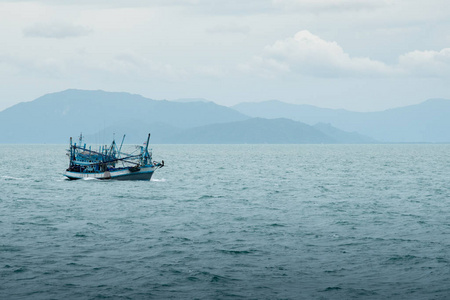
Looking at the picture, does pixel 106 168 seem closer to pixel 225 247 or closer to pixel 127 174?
pixel 127 174

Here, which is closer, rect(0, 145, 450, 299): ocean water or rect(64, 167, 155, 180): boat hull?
rect(0, 145, 450, 299): ocean water

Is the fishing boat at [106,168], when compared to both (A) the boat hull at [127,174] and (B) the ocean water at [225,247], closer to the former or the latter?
(A) the boat hull at [127,174]

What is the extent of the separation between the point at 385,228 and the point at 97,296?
26524 mm

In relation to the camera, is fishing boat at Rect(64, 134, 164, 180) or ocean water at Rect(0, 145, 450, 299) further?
fishing boat at Rect(64, 134, 164, 180)

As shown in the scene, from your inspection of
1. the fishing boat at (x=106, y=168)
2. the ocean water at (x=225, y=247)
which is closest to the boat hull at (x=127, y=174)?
the fishing boat at (x=106, y=168)

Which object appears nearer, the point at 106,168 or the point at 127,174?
the point at 127,174

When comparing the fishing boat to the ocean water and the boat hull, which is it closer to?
the boat hull

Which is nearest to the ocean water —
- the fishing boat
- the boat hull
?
the boat hull

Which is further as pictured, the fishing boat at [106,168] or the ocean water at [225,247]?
the fishing boat at [106,168]

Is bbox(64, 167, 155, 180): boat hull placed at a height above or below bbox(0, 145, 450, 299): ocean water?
above

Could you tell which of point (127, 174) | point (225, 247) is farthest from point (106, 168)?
point (225, 247)

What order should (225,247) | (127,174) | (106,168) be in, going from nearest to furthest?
(225,247)
(127,174)
(106,168)

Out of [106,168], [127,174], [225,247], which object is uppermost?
[106,168]

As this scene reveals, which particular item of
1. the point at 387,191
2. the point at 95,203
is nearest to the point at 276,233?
the point at 95,203
